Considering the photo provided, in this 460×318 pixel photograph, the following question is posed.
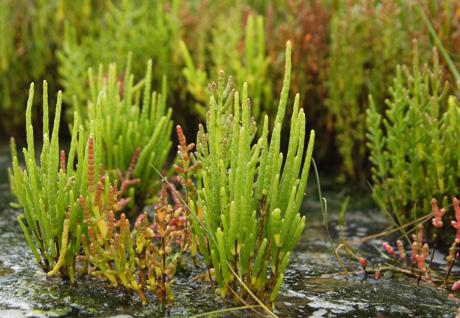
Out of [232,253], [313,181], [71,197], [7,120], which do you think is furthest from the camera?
[7,120]

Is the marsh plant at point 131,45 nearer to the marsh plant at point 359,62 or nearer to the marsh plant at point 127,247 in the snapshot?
the marsh plant at point 359,62

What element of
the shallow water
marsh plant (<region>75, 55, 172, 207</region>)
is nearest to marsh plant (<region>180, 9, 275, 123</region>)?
marsh plant (<region>75, 55, 172, 207</region>)

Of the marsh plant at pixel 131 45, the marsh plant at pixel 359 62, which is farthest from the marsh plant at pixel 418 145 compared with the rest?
the marsh plant at pixel 131 45

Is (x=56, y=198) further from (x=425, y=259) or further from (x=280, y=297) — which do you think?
(x=425, y=259)

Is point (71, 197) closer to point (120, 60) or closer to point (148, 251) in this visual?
point (148, 251)

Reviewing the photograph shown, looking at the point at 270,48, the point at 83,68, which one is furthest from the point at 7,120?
the point at 270,48

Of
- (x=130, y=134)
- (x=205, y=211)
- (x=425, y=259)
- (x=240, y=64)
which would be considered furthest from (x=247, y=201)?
(x=240, y=64)

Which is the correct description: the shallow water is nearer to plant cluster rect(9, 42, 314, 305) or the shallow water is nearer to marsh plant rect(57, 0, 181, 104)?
plant cluster rect(9, 42, 314, 305)
